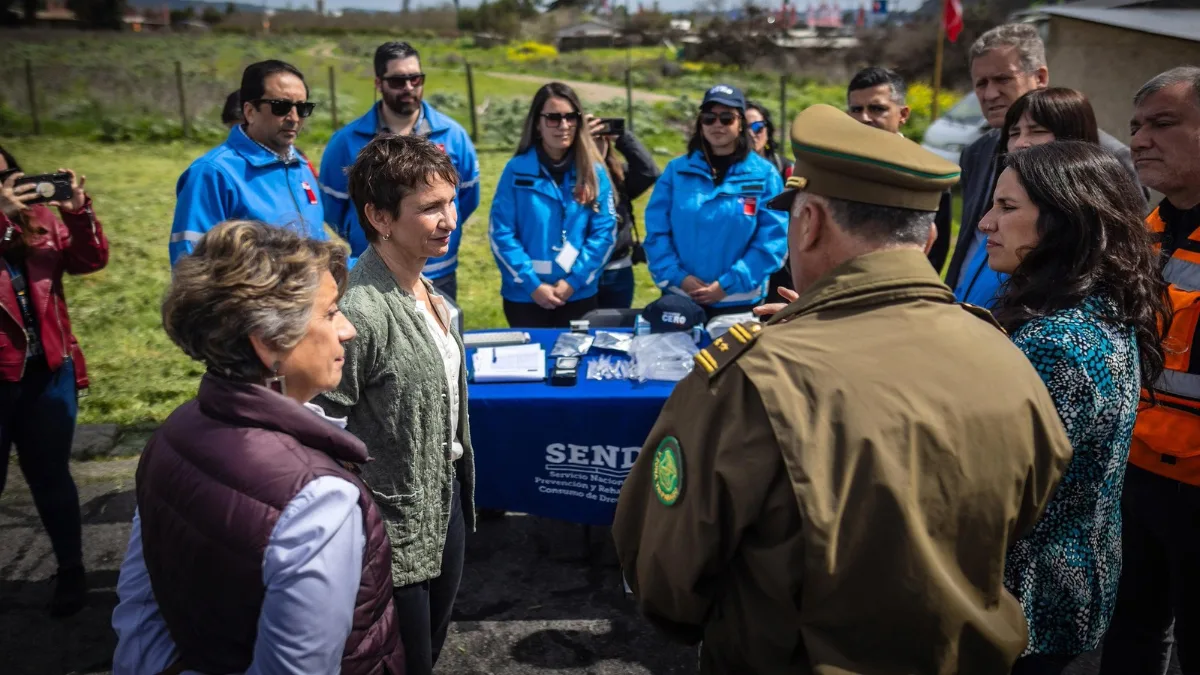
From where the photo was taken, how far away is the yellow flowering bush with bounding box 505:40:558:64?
3872 centimetres

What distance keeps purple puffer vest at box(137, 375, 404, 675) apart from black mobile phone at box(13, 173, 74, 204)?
224cm

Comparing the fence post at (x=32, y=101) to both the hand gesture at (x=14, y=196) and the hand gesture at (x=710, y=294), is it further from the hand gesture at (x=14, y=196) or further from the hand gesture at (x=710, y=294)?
the hand gesture at (x=710, y=294)

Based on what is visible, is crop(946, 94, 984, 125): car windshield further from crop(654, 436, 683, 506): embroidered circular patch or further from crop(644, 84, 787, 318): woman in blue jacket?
crop(654, 436, 683, 506): embroidered circular patch

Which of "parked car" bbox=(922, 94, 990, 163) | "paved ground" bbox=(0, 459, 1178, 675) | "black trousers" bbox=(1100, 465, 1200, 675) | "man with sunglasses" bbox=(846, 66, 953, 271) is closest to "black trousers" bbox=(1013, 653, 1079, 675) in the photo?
"black trousers" bbox=(1100, 465, 1200, 675)

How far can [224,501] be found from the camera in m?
1.48

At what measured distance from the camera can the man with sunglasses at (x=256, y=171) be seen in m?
3.66

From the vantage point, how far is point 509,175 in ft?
15.4

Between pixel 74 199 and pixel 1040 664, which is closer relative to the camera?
pixel 1040 664

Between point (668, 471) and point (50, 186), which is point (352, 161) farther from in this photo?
point (668, 471)

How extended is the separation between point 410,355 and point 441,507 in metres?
0.49

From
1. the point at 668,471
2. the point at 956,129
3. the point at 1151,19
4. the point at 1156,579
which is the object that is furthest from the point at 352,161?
the point at 956,129

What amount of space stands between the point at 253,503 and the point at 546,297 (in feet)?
10.3

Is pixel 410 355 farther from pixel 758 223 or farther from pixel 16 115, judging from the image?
pixel 16 115

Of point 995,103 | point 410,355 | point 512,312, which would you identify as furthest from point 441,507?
point 995,103
